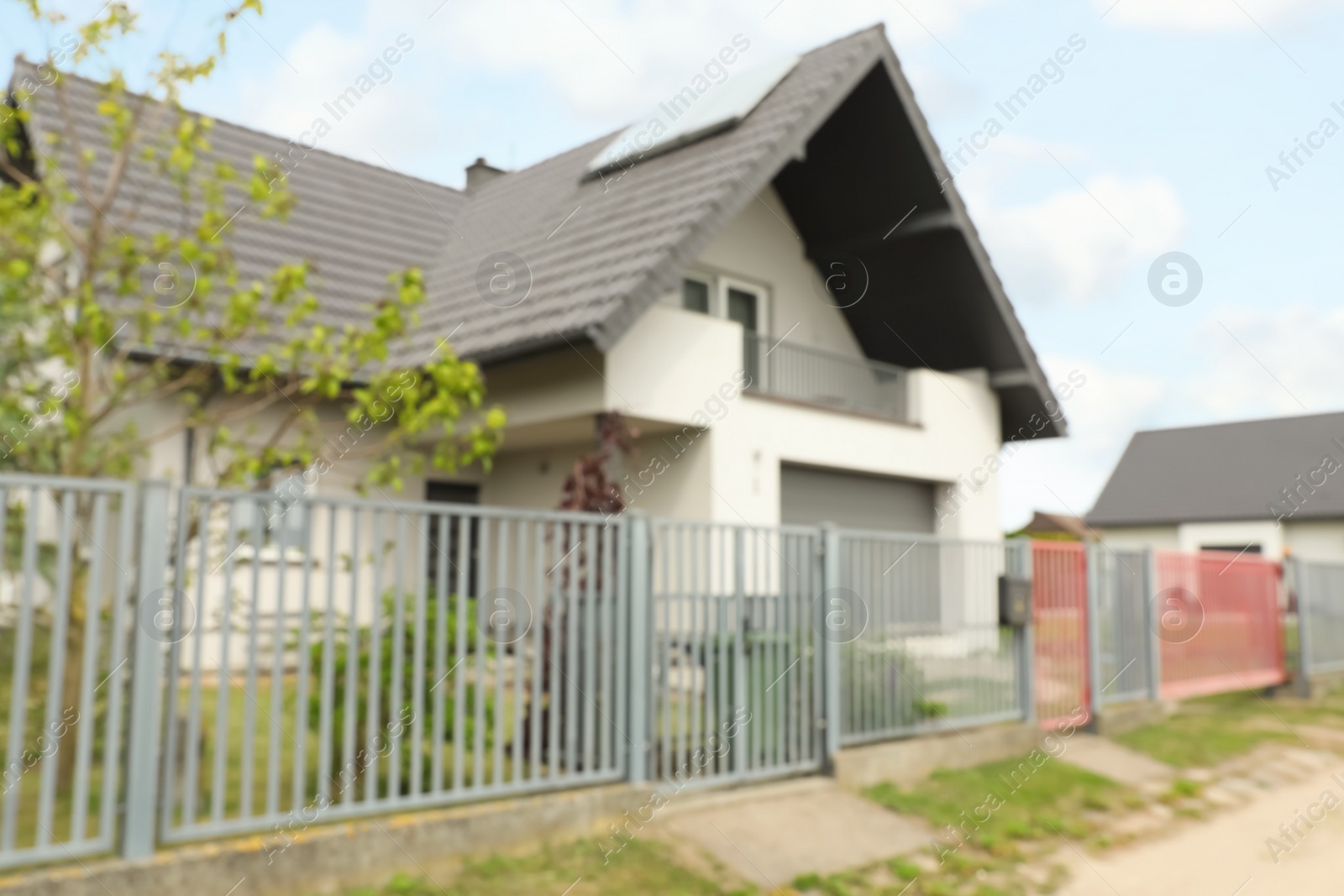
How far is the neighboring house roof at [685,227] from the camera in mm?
10375

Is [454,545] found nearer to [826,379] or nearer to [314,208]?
[826,379]

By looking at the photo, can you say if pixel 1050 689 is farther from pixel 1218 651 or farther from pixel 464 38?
pixel 464 38

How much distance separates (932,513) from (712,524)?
898 cm

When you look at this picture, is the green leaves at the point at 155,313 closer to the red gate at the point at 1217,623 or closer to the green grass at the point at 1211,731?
the green grass at the point at 1211,731

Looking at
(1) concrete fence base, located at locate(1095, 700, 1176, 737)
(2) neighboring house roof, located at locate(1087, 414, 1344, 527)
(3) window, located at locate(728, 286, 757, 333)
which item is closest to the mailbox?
(1) concrete fence base, located at locate(1095, 700, 1176, 737)

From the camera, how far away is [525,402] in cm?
1089

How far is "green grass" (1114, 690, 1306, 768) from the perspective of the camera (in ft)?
30.5

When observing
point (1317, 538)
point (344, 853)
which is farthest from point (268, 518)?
point (1317, 538)

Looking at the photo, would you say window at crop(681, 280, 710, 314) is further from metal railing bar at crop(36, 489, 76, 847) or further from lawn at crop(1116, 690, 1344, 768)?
metal railing bar at crop(36, 489, 76, 847)

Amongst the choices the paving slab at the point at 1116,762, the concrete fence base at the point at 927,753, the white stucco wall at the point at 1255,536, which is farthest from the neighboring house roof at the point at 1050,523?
the concrete fence base at the point at 927,753

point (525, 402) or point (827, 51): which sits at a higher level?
point (827, 51)

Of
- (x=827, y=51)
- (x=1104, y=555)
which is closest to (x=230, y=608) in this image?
(x=1104, y=555)

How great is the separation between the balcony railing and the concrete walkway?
6094 millimetres

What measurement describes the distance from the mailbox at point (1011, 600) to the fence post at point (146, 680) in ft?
21.9
